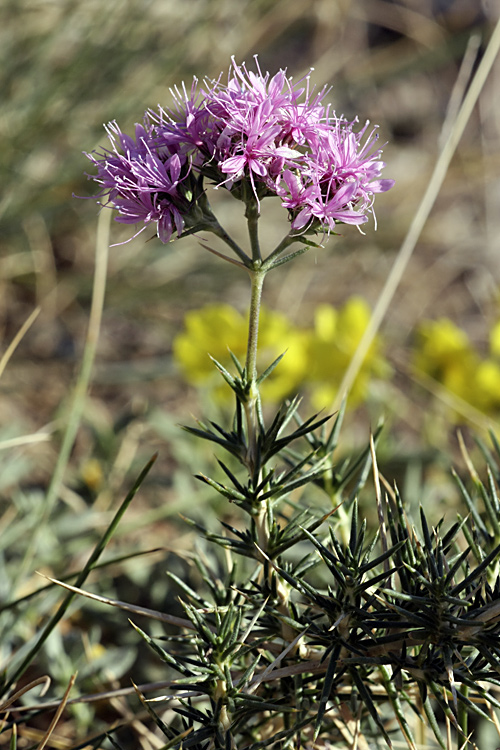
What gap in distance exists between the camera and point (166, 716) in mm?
904

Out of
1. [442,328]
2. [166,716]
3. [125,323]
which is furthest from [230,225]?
[166,716]

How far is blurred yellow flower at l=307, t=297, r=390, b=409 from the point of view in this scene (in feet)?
4.62

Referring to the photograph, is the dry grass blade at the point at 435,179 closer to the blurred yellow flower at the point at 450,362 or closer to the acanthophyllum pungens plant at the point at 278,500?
the blurred yellow flower at the point at 450,362

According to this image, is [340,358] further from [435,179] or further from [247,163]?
[247,163]

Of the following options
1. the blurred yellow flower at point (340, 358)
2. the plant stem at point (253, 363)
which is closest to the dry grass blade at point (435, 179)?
the blurred yellow flower at point (340, 358)

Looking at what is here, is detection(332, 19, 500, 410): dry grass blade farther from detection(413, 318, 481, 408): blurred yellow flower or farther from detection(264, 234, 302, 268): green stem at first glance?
detection(264, 234, 302, 268): green stem

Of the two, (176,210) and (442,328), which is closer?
(176,210)

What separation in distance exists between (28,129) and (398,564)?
1.63 meters

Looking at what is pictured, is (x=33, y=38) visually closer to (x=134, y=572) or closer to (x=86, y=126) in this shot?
(x=86, y=126)

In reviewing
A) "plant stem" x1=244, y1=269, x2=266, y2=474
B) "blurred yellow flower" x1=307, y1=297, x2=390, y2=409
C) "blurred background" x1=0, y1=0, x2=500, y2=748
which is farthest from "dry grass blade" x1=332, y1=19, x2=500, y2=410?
"plant stem" x1=244, y1=269, x2=266, y2=474

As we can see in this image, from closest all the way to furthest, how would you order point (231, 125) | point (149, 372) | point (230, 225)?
1. point (231, 125)
2. point (149, 372)
3. point (230, 225)

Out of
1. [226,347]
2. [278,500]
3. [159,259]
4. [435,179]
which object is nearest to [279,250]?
[278,500]

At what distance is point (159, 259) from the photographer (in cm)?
218

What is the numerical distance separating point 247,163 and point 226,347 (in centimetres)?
88
